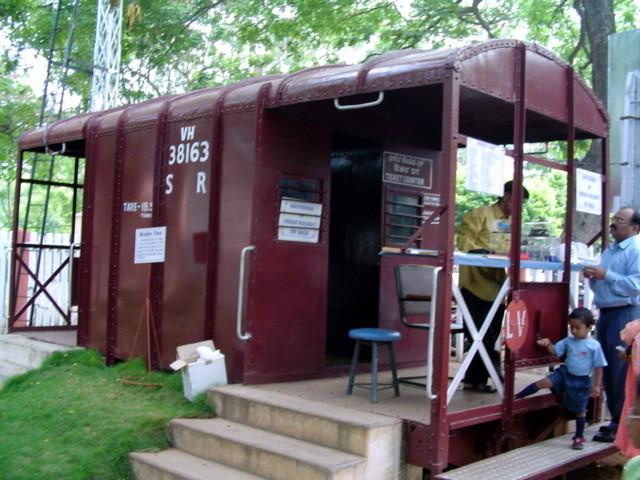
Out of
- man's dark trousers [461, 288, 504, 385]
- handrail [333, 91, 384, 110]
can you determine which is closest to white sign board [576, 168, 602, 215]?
man's dark trousers [461, 288, 504, 385]

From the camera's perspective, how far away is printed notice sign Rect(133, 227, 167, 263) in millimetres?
7395

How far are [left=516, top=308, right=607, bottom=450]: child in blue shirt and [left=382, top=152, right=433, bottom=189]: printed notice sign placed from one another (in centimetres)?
243

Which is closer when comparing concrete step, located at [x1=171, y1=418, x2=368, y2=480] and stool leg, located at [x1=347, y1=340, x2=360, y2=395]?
concrete step, located at [x1=171, y1=418, x2=368, y2=480]

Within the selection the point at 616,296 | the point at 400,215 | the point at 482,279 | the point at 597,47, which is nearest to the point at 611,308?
the point at 616,296

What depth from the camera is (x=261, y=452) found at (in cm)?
513

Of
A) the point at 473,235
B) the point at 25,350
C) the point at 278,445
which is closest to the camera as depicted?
the point at 278,445

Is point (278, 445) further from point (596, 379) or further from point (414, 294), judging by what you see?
point (596, 379)

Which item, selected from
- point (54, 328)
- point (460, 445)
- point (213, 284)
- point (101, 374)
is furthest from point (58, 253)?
point (460, 445)

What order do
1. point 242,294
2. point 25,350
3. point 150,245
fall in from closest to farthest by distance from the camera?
1. point 242,294
2. point 150,245
3. point 25,350

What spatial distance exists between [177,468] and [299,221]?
8.07ft

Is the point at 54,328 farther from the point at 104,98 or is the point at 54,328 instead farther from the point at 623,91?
the point at 623,91

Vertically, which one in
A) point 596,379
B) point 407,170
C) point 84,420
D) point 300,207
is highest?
point 407,170

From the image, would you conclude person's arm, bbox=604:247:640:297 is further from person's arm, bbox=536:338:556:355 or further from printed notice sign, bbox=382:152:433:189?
printed notice sign, bbox=382:152:433:189

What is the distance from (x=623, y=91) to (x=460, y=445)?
9.36ft
